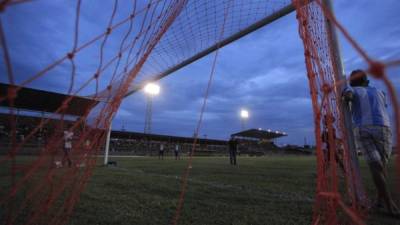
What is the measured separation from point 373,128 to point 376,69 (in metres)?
2.34

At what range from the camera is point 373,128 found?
2939mm

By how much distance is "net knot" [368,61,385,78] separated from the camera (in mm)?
1033

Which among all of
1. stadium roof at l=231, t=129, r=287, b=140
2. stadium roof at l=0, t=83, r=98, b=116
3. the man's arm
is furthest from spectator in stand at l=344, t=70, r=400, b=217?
stadium roof at l=231, t=129, r=287, b=140

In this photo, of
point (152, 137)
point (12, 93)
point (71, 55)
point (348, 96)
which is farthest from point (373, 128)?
point (152, 137)

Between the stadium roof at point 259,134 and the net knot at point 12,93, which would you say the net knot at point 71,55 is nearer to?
the net knot at point 12,93

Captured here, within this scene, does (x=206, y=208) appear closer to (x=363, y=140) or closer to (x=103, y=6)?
(x=363, y=140)

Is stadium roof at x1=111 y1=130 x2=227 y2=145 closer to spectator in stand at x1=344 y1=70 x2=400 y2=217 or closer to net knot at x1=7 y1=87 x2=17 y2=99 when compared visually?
spectator in stand at x1=344 y1=70 x2=400 y2=217

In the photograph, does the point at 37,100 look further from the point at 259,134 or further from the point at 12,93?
the point at 259,134

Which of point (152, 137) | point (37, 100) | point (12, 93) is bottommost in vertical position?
point (12, 93)

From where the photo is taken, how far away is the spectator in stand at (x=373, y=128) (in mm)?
2861

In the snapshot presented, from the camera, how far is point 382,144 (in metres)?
2.92

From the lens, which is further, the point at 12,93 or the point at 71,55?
the point at 71,55

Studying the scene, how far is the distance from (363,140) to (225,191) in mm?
2071

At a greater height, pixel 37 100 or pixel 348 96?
pixel 37 100
